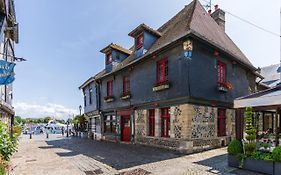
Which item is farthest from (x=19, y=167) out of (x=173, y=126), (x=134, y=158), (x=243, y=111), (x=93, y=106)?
(x=93, y=106)

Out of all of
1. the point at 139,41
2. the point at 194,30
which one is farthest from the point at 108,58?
the point at 194,30

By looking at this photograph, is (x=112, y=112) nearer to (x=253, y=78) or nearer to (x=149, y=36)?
(x=149, y=36)

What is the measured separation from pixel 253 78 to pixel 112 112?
452 inches

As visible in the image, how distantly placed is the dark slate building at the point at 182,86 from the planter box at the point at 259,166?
12.2ft

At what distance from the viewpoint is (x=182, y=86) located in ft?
36.7

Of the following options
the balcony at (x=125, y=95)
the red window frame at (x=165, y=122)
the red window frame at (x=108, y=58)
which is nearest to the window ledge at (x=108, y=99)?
the balcony at (x=125, y=95)

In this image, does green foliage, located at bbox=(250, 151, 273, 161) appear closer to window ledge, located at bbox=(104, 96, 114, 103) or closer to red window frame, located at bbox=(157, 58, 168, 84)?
red window frame, located at bbox=(157, 58, 168, 84)

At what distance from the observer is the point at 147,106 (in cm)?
1391

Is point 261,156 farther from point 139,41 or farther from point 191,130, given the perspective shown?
point 139,41

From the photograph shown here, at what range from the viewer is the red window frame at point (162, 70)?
12.5 m

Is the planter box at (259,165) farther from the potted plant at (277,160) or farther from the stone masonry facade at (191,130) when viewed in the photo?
the stone masonry facade at (191,130)

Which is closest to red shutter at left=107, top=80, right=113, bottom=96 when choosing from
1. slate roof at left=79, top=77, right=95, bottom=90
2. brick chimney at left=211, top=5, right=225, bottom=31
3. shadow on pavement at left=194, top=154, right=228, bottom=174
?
slate roof at left=79, top=77, right=95, bottom=90

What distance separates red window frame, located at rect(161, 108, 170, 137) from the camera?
1240 centimetres

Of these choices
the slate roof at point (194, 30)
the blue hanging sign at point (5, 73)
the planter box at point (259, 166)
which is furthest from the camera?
the slate roof at point (194, 30)
